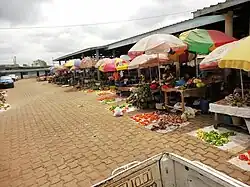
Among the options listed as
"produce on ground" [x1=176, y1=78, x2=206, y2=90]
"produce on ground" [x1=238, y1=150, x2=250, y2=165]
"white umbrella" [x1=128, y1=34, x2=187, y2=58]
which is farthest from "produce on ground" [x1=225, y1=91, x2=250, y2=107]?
"white umbrella" [x1=128, y1=34, x2=187, y2=58]

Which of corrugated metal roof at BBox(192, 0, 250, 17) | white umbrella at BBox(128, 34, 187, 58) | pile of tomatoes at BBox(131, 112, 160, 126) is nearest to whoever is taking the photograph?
corrugated metal roof at BBox(192, 0, 250, 17)

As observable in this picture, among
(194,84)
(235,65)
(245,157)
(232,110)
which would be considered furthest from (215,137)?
(194,84)

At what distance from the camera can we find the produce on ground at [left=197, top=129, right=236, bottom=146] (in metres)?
4.54

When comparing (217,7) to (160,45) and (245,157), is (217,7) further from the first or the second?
(245,157)

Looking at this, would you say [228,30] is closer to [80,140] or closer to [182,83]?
[182,83]

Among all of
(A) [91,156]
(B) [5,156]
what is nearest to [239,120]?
(A) [91,156]

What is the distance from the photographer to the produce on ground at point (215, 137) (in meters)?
4.54

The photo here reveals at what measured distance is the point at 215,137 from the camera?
15.6ft

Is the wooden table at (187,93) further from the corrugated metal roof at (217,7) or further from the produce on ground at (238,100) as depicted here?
the corrugated metal roof at (217,7)

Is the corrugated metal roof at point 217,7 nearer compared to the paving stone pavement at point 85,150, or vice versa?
the paving stone pavement at point 85,150

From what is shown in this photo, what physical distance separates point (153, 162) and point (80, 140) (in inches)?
144

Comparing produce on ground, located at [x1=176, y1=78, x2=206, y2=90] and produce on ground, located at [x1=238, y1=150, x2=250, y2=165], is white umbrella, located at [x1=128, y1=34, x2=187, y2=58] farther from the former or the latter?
produce on ground, located at [x1=238, y1=150, x2=250, y2=165]

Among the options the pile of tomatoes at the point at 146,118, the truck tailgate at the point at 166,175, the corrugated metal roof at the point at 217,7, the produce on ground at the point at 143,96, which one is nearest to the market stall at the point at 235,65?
the corrugated metal roof at the point at 217,7

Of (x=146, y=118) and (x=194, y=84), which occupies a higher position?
(x=194, y=84)
